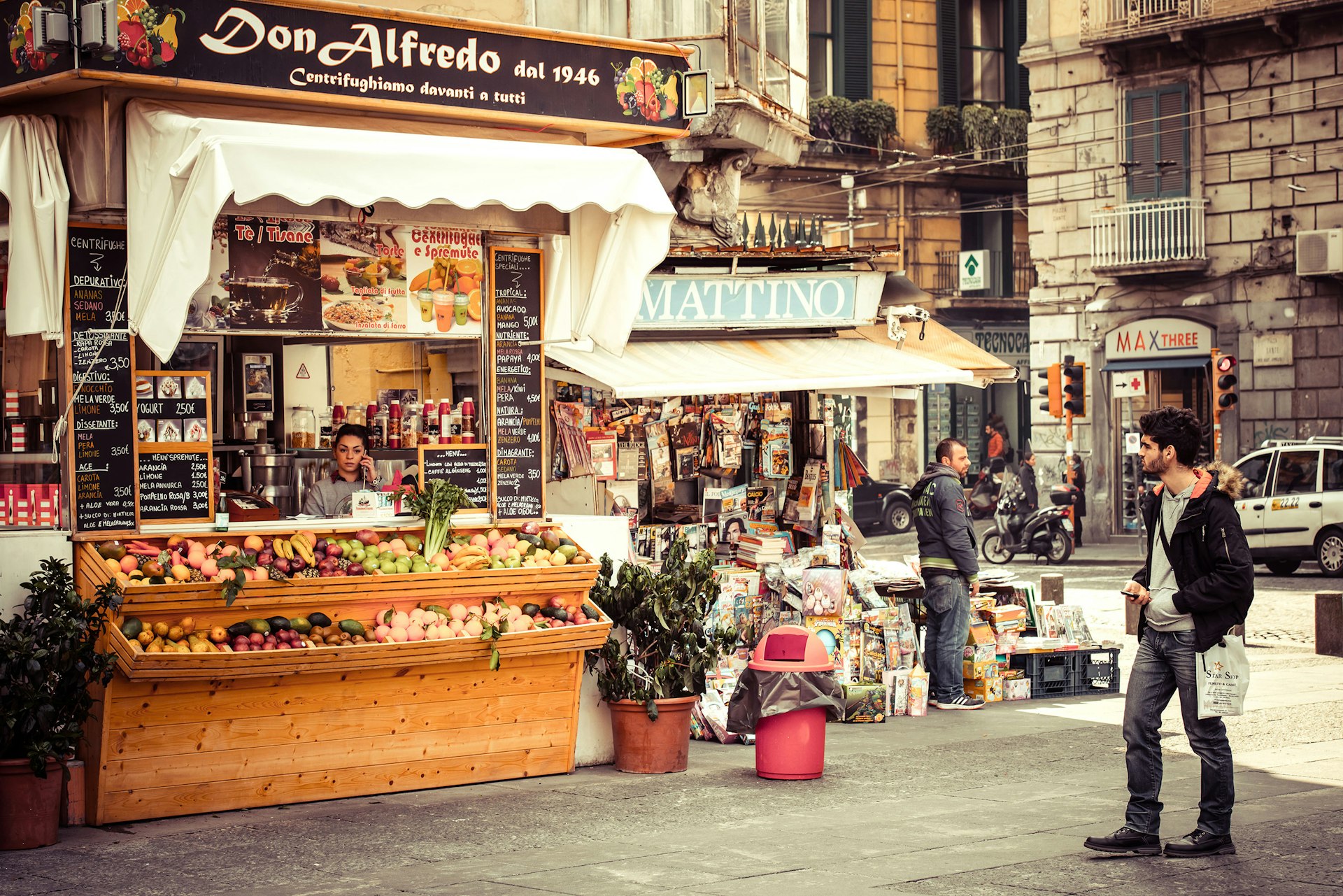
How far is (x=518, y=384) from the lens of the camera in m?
9.44

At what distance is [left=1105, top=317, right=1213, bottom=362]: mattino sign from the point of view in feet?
93.6

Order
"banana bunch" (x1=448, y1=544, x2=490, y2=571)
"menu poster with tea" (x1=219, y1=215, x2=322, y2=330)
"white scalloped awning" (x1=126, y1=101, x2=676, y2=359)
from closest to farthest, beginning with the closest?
"white scalloped awning" (x1=126, y1=101, x2=676, y2=359)
"menu poster with tea" (x1=219, y1=215, x2=322, y2=330)
"banana bunch" (x1=448, y1=544, x2=490, y2=571)

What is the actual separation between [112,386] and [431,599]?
1938 mm

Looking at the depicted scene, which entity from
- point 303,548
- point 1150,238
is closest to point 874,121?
point 1150,238

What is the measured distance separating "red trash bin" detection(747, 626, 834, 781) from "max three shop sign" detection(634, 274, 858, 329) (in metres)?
3.61

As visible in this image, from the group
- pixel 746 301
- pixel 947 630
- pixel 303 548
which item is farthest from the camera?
pixel 746 301

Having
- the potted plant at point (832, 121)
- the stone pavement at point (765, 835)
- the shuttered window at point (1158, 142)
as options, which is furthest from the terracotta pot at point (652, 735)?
the potted plant at point (832, 121)

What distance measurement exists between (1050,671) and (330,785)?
595cm

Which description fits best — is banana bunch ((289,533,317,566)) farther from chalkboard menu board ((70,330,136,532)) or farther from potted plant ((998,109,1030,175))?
potted plant ((998,109,1030,175))

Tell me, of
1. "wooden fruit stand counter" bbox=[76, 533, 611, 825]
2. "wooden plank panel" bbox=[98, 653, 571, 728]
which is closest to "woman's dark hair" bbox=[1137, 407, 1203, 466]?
"wooden fruit stand counter" bbox=[76, 533, 611, 825]

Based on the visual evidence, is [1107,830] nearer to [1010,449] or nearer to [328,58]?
[328,58]

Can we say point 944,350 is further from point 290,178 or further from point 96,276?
point 96,276

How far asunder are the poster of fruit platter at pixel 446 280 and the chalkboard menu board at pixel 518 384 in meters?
0.12

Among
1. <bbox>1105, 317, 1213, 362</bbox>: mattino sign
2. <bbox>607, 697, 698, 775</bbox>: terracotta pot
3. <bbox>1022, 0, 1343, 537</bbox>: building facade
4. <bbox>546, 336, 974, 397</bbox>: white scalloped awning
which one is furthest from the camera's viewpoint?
<bbox>1105, 317, 1213, 362</bbox>: mattino sign
